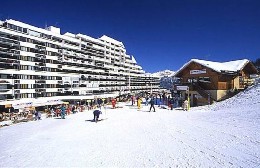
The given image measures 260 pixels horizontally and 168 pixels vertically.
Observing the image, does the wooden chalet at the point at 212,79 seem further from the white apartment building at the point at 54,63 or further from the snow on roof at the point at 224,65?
the white apartment building at the point at 54,63

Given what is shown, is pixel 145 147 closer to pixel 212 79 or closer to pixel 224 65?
pixel 212 79

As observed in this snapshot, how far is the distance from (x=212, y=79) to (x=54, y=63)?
154ft

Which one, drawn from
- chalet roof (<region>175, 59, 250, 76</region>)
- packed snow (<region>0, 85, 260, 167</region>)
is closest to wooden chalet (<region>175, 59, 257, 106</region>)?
chalet roof (<region>175, 59, 250, 76</region>)

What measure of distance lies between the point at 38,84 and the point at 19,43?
11135mm

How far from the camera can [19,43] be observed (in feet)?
181

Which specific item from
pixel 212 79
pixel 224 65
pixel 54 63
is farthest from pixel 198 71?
pixel 54 63

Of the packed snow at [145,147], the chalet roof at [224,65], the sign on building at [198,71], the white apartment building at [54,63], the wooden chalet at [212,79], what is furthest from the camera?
the white apartment building at [54,63]

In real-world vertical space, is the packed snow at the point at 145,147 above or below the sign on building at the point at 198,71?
below

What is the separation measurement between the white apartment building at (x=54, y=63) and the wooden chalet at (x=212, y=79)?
37.2 meters

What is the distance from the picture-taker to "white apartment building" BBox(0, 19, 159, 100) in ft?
174

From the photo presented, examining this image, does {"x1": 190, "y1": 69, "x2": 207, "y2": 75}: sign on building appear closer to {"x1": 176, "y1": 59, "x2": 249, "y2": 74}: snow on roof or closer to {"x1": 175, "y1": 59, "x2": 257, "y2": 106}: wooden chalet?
{"x1": 175, "y1": 59, "x2": 257, "y2": 106}: wooden chalet

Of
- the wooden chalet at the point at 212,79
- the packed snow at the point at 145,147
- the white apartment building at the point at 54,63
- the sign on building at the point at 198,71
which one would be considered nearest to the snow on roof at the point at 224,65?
the wooden chalet at the point at 212,79

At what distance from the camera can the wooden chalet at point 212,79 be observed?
32938 mm

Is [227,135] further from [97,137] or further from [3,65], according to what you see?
[3,65]
